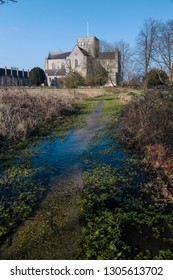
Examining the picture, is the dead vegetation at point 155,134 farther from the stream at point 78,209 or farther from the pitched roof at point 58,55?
the pitched roof at point 58,55

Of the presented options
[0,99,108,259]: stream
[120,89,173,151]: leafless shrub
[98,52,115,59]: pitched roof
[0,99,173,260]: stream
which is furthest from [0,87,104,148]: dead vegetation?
[98,52,115,59]: pitched roof

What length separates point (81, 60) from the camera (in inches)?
3046

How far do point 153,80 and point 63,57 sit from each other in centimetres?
→ 6212

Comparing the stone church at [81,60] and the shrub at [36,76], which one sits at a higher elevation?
the stone church at [81,60]

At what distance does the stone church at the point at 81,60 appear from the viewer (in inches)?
2724

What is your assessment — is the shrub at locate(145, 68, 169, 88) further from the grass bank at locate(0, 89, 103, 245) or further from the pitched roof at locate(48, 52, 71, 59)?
the pitched roof at locate(48, 52, 71, 59)

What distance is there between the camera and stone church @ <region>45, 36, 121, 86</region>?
6919 cm

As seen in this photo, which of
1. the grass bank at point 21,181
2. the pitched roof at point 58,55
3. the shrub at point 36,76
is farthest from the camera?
the pitched roof at point 58,55

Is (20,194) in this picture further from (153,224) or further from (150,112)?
(150,112)

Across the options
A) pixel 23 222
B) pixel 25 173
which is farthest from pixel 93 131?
pixel 23 222

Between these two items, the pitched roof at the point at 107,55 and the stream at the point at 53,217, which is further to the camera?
the pitched roof at the point at 107,55

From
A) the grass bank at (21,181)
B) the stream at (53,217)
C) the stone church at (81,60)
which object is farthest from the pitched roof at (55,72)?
the stream at (53,217)

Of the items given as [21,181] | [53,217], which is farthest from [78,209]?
[21,181]

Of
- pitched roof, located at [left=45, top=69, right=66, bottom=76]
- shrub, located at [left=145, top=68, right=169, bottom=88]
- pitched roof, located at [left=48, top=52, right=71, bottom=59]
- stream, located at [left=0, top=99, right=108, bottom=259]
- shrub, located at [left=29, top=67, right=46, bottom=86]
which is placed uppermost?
pitched roof, located at [left=48, top=52, right=71, bottom=59]
